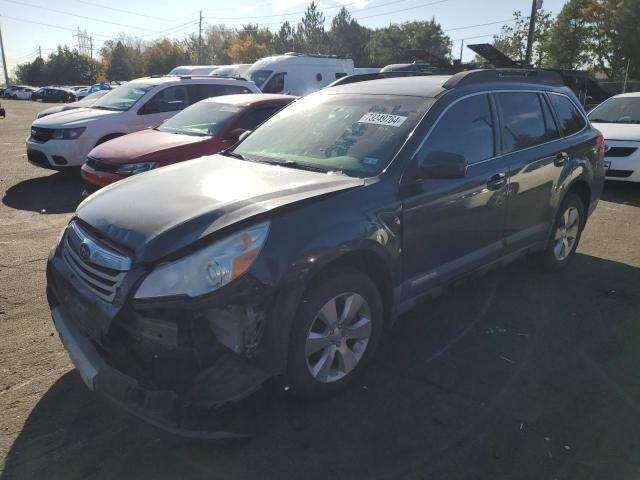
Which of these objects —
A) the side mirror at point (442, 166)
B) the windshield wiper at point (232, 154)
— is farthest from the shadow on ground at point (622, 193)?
the windshield wiper at point (232, 154)

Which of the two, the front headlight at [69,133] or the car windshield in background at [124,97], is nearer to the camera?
the front headlight at [69,133]

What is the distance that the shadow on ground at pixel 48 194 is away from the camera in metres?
7.52

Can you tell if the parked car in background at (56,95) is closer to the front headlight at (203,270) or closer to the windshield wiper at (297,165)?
the windshield wiper at (297,165)

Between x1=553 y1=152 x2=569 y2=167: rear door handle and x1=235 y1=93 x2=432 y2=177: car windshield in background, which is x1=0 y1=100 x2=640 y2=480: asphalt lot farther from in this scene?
Result: x1=235 y1=93 x2=432 y2=177: car windshield in background

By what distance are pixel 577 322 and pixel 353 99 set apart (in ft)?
8.17

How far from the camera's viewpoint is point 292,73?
1616 cm

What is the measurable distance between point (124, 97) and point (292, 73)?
7313mm

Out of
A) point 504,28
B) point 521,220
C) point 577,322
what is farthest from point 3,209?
point 504,28

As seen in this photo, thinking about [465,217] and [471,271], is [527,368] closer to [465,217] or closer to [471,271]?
[471,271]

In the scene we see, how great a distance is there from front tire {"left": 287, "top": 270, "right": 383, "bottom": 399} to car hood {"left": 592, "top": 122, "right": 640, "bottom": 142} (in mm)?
7433

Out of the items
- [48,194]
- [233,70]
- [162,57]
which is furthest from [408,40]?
[48,194]

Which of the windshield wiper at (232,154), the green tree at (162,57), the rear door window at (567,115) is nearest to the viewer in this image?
the windshield wiper at (232,154)

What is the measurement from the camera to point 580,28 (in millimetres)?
43406

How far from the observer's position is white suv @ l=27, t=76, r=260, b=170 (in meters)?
8.84
